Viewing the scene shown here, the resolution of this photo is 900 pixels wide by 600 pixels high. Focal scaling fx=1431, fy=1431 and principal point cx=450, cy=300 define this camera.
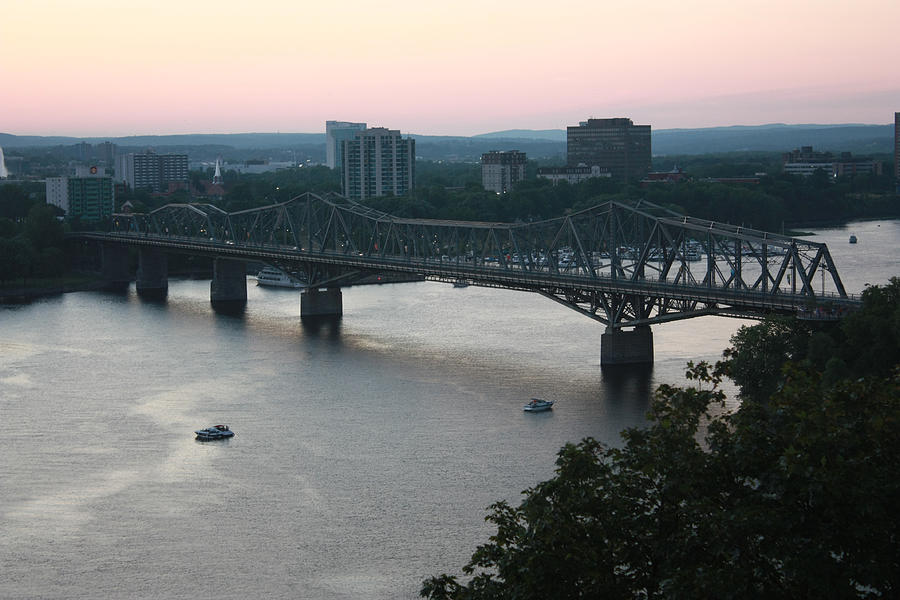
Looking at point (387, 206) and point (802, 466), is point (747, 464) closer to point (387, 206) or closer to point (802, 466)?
point (802, 466)

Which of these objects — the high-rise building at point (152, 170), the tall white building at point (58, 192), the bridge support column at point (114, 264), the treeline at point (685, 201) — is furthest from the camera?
the high-rise building at point (152, 170)

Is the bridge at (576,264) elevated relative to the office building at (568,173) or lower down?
lower down

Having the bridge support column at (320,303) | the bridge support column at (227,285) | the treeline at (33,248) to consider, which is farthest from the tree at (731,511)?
the treeline at (33,248)

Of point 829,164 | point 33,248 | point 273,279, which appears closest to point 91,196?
point 33,248

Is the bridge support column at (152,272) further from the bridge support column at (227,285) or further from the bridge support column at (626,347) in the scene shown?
the bridge support column at (626,347)

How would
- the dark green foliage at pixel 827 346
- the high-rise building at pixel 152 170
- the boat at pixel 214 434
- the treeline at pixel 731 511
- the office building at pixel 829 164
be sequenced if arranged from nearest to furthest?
the treeline at pixel 731 511 < the dark green foliage at pixel 827 346 < the boat at pixel 214 434 < the office building at pixel 829 164 < the high-rise building at pixel 152 170

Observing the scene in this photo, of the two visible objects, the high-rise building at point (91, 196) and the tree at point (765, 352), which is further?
the high-rise building at point (91, 196)
